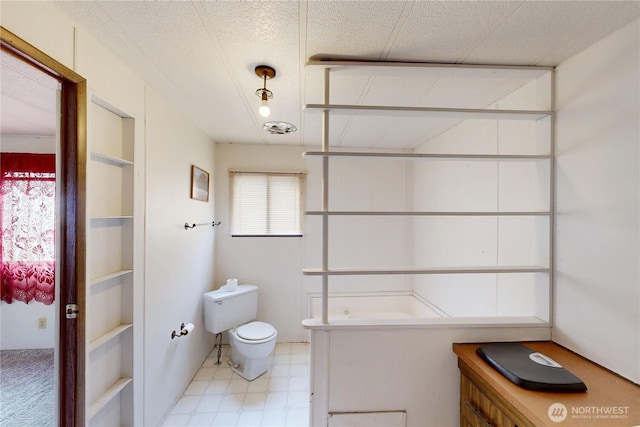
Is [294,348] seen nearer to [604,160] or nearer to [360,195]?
[360,195]

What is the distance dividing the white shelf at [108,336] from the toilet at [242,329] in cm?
103

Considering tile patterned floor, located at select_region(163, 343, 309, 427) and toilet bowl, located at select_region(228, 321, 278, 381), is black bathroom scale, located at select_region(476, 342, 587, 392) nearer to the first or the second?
tile patterned floor, located at select_region(163, 343, 309, 427)

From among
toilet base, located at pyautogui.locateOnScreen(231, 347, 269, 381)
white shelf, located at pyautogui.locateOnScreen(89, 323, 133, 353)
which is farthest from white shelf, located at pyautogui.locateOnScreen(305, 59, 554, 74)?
toilet base, located at pyautogui.locateOnScreen(231, 347, 269, 381)

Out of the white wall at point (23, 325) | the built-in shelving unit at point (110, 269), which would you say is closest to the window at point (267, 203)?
the built-in shelving unit at point (110, 269)

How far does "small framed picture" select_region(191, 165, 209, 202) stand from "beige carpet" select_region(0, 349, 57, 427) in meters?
1.78

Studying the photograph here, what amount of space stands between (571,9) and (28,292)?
13.4 ft

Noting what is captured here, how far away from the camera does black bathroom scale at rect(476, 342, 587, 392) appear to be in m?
0.92

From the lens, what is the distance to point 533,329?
1.27 metres

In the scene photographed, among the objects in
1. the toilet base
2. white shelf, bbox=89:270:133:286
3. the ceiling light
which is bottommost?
the toilet base

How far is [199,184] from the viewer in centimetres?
236

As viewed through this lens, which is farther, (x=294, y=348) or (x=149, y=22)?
(x=294, y=348)

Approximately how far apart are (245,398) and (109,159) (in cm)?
201

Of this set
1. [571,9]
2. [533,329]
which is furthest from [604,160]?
[533,329]

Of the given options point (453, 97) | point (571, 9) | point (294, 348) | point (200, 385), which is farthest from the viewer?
point (294, 348)
